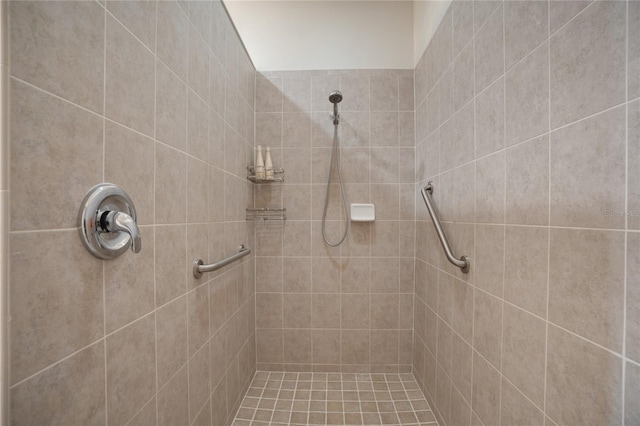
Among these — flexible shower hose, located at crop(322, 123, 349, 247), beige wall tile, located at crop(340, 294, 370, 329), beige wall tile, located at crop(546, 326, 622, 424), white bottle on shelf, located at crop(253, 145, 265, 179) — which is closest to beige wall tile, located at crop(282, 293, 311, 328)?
beige wall tile, located at crop(340, 294, 370, 329)

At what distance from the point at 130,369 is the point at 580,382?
3.76 ft

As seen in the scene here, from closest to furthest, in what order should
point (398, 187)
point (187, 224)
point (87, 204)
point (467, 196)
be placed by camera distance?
point (87, 204) < point (187, 224) < point (467, 196) < point (398, 187)

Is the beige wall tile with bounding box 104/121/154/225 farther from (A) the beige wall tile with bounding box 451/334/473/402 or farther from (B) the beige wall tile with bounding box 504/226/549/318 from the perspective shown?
(A) the beige wall tile with bounding box 451/334/473/402

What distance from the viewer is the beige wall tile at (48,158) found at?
1.37 ft

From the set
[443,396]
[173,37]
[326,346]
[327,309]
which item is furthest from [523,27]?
[326,346]

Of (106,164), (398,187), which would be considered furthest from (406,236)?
(106,164)

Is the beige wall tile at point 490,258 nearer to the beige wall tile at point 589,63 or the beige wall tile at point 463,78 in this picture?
the beige wall tile at point 589,63

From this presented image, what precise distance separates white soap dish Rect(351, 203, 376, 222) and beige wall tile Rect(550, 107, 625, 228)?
108 cm

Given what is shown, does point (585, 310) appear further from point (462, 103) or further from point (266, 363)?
point (266, 363)

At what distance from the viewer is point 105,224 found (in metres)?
0.54

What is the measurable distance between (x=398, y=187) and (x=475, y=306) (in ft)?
3.04

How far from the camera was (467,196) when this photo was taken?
1069 mm

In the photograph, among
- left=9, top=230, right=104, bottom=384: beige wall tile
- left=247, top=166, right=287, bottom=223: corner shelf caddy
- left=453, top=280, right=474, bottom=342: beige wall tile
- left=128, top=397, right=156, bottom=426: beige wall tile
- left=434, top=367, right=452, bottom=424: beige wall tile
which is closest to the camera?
left=9, top=230, right=104, bottom=384: beige wall tile

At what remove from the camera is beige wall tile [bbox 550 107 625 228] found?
519 millimetres
